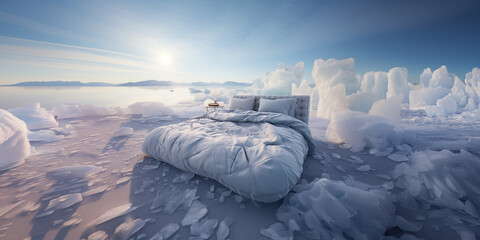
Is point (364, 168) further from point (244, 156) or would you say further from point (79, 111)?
point (79, 111)

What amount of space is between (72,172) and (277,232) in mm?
1906

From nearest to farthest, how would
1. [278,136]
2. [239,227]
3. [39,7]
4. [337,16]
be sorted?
[239,227] → [278,136] → [39,7] → [337,16]

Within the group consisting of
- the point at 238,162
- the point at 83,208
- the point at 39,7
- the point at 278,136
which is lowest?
the point at 83,208

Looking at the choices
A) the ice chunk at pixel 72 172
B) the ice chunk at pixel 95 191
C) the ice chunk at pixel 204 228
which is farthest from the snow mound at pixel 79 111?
the ice chunk at pixel 204 228

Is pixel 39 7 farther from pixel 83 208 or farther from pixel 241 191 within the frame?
pixel 241 191

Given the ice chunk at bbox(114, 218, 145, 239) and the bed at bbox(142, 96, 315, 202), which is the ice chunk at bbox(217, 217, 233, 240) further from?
the ice chunk at bbox(114, 218, 145, 239)

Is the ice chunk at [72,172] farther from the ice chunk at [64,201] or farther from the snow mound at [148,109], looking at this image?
the snow mound at [148,109]

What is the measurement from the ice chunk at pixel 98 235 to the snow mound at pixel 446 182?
1963mm

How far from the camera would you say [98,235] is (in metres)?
0.81

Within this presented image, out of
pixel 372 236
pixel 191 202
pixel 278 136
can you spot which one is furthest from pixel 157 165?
pixel 372 236

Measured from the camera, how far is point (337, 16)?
3.40 metres

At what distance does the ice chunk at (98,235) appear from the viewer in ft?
2.62

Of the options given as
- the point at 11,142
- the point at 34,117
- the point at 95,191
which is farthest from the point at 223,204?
the point at 34,117

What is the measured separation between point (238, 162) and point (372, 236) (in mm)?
788
